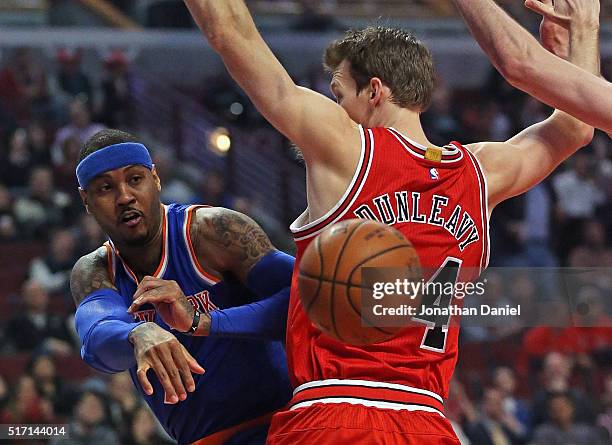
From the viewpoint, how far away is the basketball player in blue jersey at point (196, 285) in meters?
3.89

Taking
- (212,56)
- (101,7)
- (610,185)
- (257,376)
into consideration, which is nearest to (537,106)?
(610,185)

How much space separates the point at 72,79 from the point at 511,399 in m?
6.82

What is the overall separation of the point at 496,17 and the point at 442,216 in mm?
704

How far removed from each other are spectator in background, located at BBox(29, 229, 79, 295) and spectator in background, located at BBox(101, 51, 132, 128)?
8.29ft

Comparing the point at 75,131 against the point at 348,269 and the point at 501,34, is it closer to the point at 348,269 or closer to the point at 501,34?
the point at 501,34

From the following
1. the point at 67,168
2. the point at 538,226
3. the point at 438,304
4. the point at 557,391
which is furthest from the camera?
the point at 538,226

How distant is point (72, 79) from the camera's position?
1318 cm

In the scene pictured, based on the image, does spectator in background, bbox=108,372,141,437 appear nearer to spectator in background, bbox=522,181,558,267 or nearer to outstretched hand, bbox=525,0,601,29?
outstretched hand, bbox=525,0,601,29

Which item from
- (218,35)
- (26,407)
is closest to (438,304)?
(218,35)

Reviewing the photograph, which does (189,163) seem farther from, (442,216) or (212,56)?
(442,216)

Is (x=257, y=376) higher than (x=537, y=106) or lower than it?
lower

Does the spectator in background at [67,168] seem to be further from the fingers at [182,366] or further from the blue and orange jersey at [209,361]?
the fingers at [182,366]

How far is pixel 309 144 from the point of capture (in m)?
3.42

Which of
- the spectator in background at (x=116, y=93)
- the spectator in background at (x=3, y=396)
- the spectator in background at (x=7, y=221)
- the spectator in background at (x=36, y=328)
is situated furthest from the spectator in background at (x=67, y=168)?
the spectator in background at (x=3, y=396)
